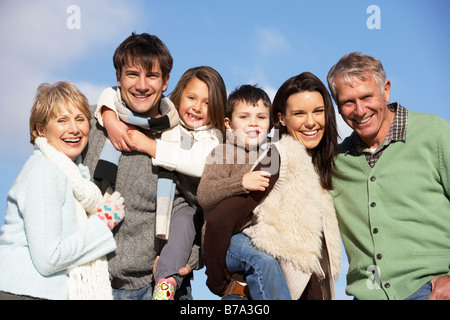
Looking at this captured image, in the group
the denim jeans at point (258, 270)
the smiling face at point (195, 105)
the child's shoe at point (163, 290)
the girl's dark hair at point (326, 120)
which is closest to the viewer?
the denim jeans at point (258, 270)

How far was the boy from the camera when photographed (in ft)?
12.3

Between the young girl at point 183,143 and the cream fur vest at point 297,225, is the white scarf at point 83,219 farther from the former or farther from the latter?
the cream fur vest at point 297,225

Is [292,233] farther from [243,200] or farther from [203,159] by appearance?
[203,159]

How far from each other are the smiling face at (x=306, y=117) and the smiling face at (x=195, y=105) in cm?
80

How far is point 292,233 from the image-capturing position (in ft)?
12.9

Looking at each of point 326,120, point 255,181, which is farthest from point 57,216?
point 326,120

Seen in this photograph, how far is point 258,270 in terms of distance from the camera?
3.74m

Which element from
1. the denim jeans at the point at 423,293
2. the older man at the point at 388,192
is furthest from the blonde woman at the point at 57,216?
the denim jeans at the point at 423,293

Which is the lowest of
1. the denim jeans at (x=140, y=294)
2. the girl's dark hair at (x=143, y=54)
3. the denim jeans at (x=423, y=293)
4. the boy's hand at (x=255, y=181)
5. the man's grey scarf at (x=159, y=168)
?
the denim jeans at (x=423, y=293)

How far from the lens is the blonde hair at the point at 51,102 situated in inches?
158

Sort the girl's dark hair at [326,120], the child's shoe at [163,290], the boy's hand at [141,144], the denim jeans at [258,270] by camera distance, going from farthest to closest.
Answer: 1. the girl's dark hair at [326,120]
2. the boy's hand at [141,144]
3. the child's shoe at [163,290]
4. the denim jeans at [258,270]
